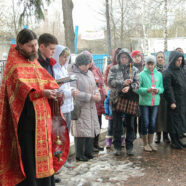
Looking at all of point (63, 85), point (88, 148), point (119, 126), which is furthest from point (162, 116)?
point (63, 85)

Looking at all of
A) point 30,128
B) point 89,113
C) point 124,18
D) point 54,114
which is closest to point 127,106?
point 89,113

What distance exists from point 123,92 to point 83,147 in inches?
50.2

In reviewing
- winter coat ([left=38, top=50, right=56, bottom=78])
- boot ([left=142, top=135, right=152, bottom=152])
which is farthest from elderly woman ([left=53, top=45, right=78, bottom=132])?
boot ([left=142, top=135, right=152, bottom=152])

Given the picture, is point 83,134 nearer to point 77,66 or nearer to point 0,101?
point 77,66

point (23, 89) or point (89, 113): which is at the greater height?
point (23, 89)

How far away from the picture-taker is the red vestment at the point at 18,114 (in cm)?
279

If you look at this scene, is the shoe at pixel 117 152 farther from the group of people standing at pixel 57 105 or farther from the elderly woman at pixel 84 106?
the elderly woman at pixel 84 106

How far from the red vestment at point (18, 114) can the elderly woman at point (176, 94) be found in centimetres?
346

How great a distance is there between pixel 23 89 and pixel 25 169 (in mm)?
852

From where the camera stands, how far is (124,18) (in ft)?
105

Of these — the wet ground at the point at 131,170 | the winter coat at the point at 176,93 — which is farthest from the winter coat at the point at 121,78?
the wet ground at the point at 131,170

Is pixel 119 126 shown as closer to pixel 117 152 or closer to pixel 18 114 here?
pixel 117 152

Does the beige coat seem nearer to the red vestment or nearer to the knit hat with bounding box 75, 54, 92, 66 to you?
the knit hat with bounding box 75, 54, 92, 66

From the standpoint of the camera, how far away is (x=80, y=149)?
4.95 m
